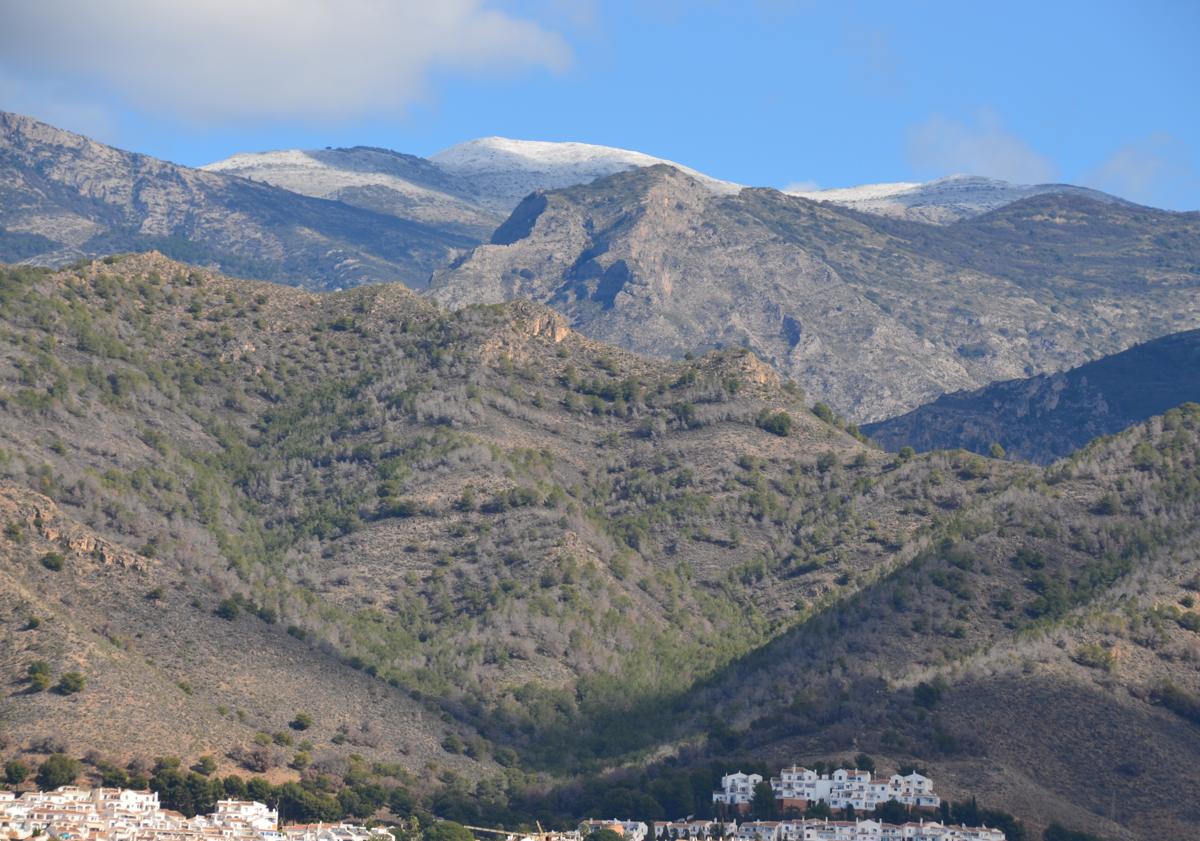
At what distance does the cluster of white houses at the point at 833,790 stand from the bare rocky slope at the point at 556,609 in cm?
297

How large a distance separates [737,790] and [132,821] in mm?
35463

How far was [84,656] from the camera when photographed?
482 feet

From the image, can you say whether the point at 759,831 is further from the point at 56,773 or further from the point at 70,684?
the point at 70,684

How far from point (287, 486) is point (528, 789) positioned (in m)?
47.9

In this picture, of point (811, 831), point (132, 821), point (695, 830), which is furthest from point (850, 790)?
point (132, 821)

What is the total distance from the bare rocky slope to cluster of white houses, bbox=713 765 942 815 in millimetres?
2973

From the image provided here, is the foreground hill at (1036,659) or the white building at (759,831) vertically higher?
the foreground hill at (1036,659)

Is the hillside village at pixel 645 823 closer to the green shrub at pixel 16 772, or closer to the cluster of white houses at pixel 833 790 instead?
the cluster of white houses at pixel 833 790

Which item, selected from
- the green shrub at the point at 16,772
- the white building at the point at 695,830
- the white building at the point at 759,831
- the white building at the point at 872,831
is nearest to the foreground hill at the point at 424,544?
the green shrub at the point at 16,772

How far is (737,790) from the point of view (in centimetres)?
14775

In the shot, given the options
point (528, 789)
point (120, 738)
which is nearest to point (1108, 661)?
point (528, 789)

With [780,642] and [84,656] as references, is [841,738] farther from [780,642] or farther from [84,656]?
[84,656]

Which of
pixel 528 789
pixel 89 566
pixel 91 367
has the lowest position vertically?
pixel 528 789

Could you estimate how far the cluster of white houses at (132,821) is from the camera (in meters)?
125
